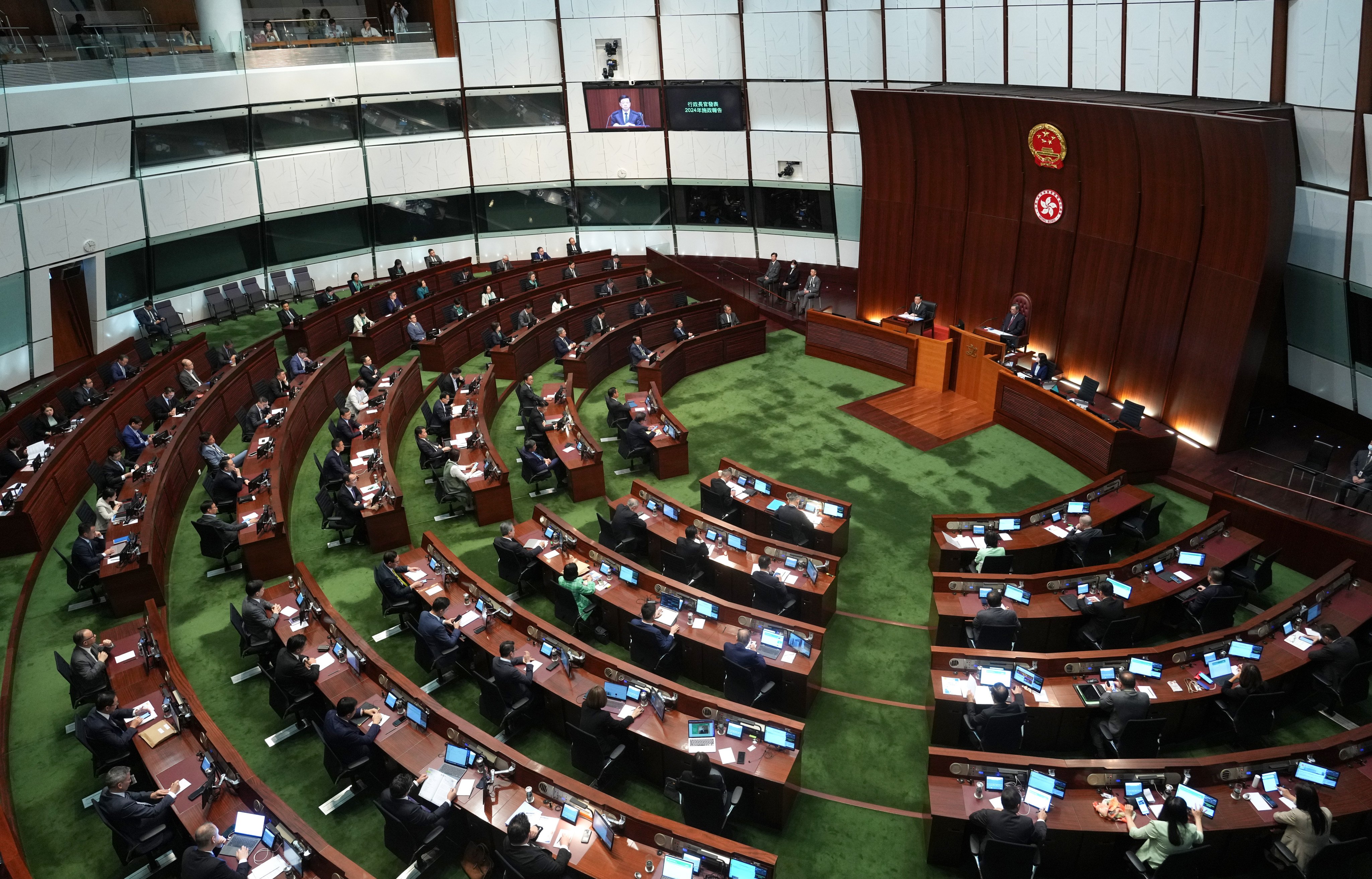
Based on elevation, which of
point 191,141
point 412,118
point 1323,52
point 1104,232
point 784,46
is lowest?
point 1104,232

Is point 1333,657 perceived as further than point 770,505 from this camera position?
No

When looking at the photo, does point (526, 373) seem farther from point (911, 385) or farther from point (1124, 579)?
point (1124, 579)

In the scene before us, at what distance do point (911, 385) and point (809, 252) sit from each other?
6288 millimetres

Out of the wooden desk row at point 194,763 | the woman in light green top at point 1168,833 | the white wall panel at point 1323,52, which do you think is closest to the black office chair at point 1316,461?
the white wall panel at point 1323,52

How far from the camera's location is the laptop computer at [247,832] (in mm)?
6691

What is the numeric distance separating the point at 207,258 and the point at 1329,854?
2136 centimetres

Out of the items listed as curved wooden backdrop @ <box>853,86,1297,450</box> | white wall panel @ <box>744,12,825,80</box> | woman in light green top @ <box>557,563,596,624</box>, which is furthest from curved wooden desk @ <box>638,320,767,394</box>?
woman in light green top @ <box>557,563,596,624</box>

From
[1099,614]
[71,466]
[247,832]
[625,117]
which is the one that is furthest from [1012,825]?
[625,117]

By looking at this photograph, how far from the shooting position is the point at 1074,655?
27.3 feet

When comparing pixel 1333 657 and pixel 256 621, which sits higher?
pixel 256 621

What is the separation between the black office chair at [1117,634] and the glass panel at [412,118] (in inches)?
758

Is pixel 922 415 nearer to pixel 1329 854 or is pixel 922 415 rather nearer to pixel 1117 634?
pixel 1117 634

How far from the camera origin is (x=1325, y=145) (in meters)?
11.9

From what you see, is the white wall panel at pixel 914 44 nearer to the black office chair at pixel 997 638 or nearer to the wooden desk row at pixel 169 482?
the black office chair at pixel 997 638
